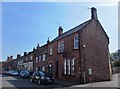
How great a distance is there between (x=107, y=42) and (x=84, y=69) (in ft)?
18.5

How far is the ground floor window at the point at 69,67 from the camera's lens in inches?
1061

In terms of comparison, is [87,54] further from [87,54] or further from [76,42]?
[76,42]

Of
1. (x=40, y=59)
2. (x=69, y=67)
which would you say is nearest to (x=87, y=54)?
(x=69, y=67)

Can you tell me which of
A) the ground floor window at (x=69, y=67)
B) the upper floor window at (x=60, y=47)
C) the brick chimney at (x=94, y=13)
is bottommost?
the ground floor window at (x=69, y=67)

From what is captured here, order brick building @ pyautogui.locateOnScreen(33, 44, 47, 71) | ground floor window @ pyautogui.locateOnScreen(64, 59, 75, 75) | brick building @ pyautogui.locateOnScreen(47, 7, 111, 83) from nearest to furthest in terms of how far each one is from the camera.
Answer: brick building @ pyautogui.locateOnScreen(47, 7, 111, 83), ground floor window @ pyautogui.locateOnScreen(64, 59, 75, 75), brick building @ pyautogui.locateOnScreen(33, 44, 47, 71)

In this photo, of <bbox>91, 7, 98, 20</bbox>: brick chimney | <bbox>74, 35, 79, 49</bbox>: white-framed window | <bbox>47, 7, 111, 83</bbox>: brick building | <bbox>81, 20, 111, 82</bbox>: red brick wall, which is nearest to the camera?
<bbox>47, 7, 111, 83</bbox>: brick building

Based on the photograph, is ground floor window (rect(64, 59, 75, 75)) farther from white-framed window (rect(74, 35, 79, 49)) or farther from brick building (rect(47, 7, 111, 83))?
white-framed window (rect(74, 35, 79, 49))

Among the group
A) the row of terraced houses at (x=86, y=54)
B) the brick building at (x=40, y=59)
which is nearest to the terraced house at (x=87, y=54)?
the row of terraced houses at (x=86, y=54)

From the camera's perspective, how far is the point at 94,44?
87.7 ft

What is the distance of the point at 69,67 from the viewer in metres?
27.7

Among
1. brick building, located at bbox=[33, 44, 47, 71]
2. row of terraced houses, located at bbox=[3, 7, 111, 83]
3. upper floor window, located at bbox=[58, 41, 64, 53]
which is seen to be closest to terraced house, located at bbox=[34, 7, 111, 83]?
row of terraced houses, located at bbox=[3, 7, 111, 83]

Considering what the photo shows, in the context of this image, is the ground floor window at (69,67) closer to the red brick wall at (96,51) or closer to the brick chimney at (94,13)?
the red brick wall at (96,51)

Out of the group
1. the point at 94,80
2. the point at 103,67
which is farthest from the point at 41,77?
the point at 103,67

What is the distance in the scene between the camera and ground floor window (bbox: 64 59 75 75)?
26953 mm
